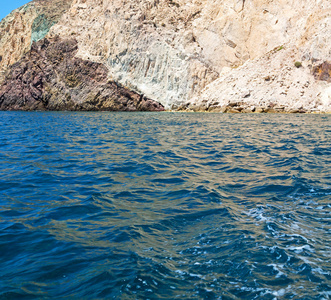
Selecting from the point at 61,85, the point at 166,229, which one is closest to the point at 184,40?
the point at 61,85

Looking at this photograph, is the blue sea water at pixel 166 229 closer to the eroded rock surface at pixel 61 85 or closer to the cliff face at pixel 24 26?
the eroded rock surface at pixel 61 85

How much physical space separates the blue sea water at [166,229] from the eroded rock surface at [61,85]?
145ft

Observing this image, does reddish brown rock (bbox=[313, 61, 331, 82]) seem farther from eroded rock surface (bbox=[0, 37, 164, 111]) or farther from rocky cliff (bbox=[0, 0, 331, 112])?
eroded rock surface (bbox=[0, 37, 164, 111])

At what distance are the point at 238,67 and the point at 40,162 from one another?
141ft

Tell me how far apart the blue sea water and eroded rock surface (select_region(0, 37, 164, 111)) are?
44.1 m

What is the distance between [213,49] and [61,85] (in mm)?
28022

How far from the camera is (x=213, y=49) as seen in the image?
165 feet

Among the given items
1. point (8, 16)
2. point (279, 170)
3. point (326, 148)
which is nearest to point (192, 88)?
point (326, 148)

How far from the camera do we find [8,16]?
77.9 metres

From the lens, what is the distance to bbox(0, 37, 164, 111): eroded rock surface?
5297 centimetres

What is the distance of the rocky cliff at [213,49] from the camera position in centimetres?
3903

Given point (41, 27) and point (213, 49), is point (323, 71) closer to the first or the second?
point (213, 49)

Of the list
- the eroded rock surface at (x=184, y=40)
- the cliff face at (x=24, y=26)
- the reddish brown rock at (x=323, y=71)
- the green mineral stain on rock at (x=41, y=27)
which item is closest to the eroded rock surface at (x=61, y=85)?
the eroded rock surface at (x=184, y=40)

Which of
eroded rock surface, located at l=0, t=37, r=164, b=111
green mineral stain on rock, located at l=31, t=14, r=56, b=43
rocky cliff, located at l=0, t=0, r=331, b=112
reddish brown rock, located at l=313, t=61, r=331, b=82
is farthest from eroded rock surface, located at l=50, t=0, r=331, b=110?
green mineral stain on rock, located at l=31, t=14, r=56, b=43
